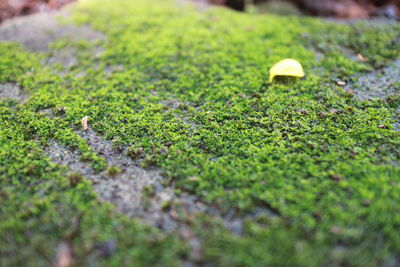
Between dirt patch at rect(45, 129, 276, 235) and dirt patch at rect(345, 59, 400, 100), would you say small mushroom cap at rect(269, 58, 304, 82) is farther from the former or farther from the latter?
dirt patch at rect(45, 129, 276, 235)

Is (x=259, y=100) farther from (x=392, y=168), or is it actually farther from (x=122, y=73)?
(x=122, y=73)

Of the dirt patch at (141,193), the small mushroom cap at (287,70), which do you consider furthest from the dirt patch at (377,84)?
the dirt patch at (141,193)

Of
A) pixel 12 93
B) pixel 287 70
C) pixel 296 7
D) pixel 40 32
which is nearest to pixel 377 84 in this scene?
pixel 287 70

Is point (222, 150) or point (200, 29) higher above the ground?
point (200, 29)

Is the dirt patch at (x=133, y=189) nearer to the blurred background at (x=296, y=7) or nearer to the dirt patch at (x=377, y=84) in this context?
the dirt patch at (x=377, y=84)

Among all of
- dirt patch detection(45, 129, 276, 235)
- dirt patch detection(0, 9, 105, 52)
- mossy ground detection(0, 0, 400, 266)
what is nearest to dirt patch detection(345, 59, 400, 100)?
mossy ground detection(0, 0, 400, 266)

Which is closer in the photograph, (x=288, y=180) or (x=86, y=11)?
(x=288, y=180)

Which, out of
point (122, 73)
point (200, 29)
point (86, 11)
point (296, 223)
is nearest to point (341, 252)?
point (296, 223)
